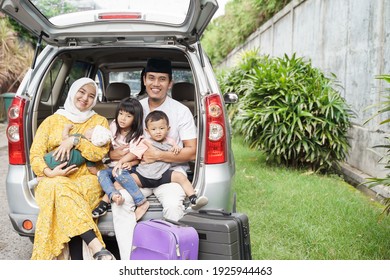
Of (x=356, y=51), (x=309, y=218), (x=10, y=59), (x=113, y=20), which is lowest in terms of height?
(x=309, y=218)

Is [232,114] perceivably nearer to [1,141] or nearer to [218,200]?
[1,141]

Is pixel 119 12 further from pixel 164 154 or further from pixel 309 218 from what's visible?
pixel 309 218

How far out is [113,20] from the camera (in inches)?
135

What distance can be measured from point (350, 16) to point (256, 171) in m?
2.61

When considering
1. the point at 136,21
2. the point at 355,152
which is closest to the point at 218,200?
the point at 136,21

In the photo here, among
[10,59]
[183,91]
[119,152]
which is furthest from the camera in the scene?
[10,59]

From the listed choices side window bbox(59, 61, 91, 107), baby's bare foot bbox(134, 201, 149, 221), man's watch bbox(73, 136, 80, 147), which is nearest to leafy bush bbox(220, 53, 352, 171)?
side window bbox(59, 61, 91, 107)

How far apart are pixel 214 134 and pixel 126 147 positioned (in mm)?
764

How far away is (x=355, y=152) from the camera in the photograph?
6641 mm

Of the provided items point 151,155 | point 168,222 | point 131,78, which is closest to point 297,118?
point 131,78

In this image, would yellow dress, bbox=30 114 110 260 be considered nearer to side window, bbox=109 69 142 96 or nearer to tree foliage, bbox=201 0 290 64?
side window, bbox=109 69 142 96

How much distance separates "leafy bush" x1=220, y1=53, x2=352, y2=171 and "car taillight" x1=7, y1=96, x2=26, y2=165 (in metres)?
3.86

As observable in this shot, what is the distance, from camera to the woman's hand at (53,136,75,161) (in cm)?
340

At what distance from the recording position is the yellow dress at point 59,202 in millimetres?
3164
